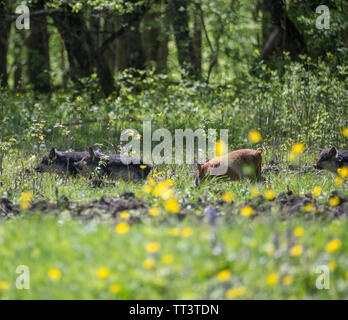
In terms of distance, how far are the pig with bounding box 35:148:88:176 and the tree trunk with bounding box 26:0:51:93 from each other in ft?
34.2

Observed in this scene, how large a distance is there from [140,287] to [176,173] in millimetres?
5708

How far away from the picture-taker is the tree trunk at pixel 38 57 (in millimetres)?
21000

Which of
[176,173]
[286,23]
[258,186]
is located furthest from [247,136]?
[286,23]

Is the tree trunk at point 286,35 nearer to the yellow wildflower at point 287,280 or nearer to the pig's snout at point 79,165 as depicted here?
the pig's snout at point 79,165

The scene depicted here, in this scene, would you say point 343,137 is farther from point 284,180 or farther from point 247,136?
point 284,180

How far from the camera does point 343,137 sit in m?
12.5

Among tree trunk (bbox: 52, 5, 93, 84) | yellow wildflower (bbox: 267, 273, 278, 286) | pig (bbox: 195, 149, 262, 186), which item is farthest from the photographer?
tree trunk (bbox: 52, 5, 93, 84)

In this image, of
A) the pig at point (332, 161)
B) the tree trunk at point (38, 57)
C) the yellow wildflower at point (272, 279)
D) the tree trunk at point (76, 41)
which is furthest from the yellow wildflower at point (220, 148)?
the tree trunk at point (38, 57)

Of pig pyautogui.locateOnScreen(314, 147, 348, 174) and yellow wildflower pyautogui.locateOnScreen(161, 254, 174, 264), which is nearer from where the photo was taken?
yellow wildflower pyautogui.locateOnScreen(161, 254, 174, 264)

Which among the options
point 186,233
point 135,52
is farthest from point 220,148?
point 135,52

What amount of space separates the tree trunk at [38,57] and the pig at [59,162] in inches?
411

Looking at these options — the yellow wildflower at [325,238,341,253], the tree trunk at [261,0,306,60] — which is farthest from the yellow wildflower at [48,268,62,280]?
the tree trunk at [261,0,306,60]

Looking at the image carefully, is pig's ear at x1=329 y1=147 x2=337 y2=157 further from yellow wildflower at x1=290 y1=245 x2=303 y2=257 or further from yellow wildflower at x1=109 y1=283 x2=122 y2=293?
yellow wildflower at x1=109 y1=283 x2=122 y2=293

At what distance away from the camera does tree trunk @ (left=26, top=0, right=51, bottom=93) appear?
68.9 feet
